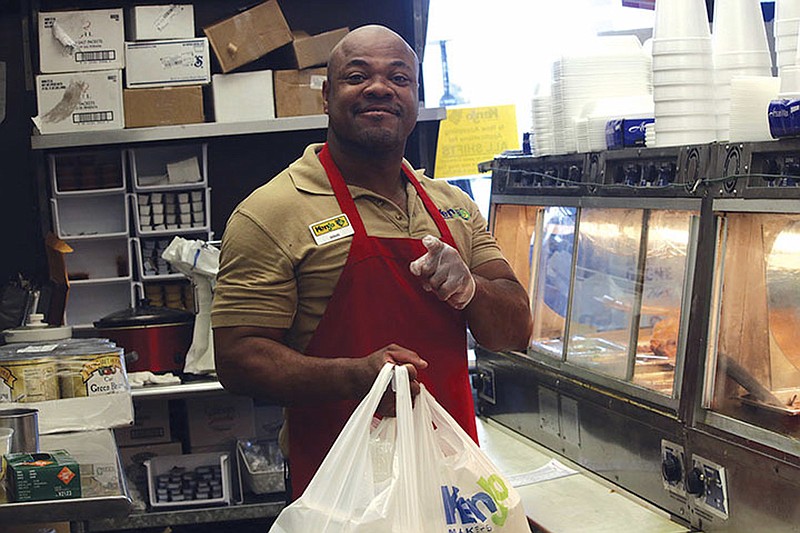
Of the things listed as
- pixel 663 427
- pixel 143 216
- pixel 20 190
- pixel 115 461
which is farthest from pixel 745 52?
pixel 20 190

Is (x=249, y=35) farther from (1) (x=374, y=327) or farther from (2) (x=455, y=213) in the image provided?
(1) (x=374, y=327)

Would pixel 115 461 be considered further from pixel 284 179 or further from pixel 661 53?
pixel 661 53

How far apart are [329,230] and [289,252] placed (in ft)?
0.31

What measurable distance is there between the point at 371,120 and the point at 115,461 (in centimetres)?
119

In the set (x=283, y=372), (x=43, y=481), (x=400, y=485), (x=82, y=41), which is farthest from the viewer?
(x=82, y=41)

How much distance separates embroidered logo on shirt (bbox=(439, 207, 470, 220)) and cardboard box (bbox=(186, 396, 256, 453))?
7.92ft

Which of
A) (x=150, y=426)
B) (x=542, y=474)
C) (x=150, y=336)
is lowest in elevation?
(x=150, y=426)

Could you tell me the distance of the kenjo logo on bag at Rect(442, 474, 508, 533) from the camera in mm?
1930

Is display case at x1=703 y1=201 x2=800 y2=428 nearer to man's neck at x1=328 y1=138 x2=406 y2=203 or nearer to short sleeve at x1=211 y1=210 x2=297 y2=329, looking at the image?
man's neck at x1=328 y1=138 x2=406 y2=203

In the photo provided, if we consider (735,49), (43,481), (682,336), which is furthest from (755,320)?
(43,481)

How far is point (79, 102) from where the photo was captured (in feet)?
14.4

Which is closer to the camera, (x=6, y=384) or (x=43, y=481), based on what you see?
(x=43, y=481)

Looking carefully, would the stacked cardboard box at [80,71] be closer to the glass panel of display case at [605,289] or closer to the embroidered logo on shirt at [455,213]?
the glass panel of display case at [605,289]

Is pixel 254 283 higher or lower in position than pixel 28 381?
higher
